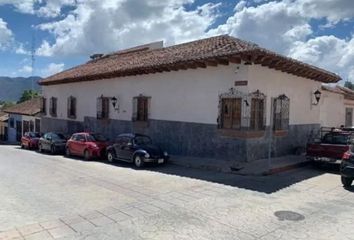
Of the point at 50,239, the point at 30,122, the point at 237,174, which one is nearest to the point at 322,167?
the point at 237,174

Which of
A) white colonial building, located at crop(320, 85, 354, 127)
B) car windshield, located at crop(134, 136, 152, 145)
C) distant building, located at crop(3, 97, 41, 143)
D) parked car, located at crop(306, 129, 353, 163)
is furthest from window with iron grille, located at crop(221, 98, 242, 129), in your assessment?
distant building, located at crop(3, 97, 41, 143)

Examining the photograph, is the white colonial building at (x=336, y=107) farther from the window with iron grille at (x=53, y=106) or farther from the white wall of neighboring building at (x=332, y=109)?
the window with iron grille at (x=53, y=106)

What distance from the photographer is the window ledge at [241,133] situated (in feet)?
47.3

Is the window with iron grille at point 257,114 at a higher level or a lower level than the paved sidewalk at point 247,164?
higher

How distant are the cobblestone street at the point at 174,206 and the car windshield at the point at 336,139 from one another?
62.8 inches

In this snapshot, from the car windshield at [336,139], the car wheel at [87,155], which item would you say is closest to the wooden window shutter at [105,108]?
the car wheel at [87,155]

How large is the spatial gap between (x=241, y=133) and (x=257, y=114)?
128cm

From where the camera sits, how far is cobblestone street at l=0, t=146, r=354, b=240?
22.6 ft

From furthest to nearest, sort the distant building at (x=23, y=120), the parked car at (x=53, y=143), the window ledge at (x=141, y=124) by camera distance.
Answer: the distant building at (x=23, y=120) < the parked car at (x=53, y=143) < the window ledge at (x=141, y=124)

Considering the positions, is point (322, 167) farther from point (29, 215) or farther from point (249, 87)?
point (29, 215)

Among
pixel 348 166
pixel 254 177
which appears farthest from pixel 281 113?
pixel 348 166

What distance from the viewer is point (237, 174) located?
42.3 feet

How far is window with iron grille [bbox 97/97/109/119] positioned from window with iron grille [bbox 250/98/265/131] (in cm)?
1095

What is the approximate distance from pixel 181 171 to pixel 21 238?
312 inches
